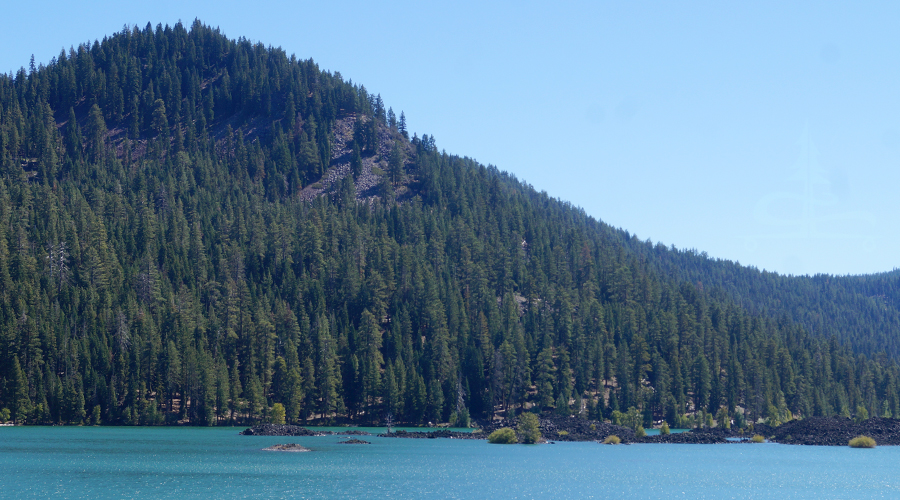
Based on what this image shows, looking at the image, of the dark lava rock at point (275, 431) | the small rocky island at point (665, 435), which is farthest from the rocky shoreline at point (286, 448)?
the small rocky island at point (665, 435)

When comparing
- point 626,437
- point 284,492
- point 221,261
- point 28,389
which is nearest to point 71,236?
point 221,261

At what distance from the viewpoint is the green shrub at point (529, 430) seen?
126 metres

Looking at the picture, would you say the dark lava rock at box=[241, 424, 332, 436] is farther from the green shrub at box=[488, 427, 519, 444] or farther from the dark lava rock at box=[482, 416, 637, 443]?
the green shrub at box=[488, 427, 519, 444]

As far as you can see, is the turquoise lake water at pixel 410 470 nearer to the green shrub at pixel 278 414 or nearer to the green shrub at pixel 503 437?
the green shrub at pixel 503 437

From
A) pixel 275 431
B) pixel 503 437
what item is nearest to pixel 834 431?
pixel 503 437

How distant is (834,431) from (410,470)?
285 ft

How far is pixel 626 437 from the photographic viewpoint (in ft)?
436

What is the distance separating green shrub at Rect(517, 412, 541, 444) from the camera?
126 meters

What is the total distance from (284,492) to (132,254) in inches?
5184

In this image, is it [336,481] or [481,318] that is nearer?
[336,481]

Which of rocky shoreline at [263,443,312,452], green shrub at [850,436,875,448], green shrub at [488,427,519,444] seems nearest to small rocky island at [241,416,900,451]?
green shrub at [850,436,875,448]

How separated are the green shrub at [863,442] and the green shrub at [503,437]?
51.1m

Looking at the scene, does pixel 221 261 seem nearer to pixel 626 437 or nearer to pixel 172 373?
pixel 172 373

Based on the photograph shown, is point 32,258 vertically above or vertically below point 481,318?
above
